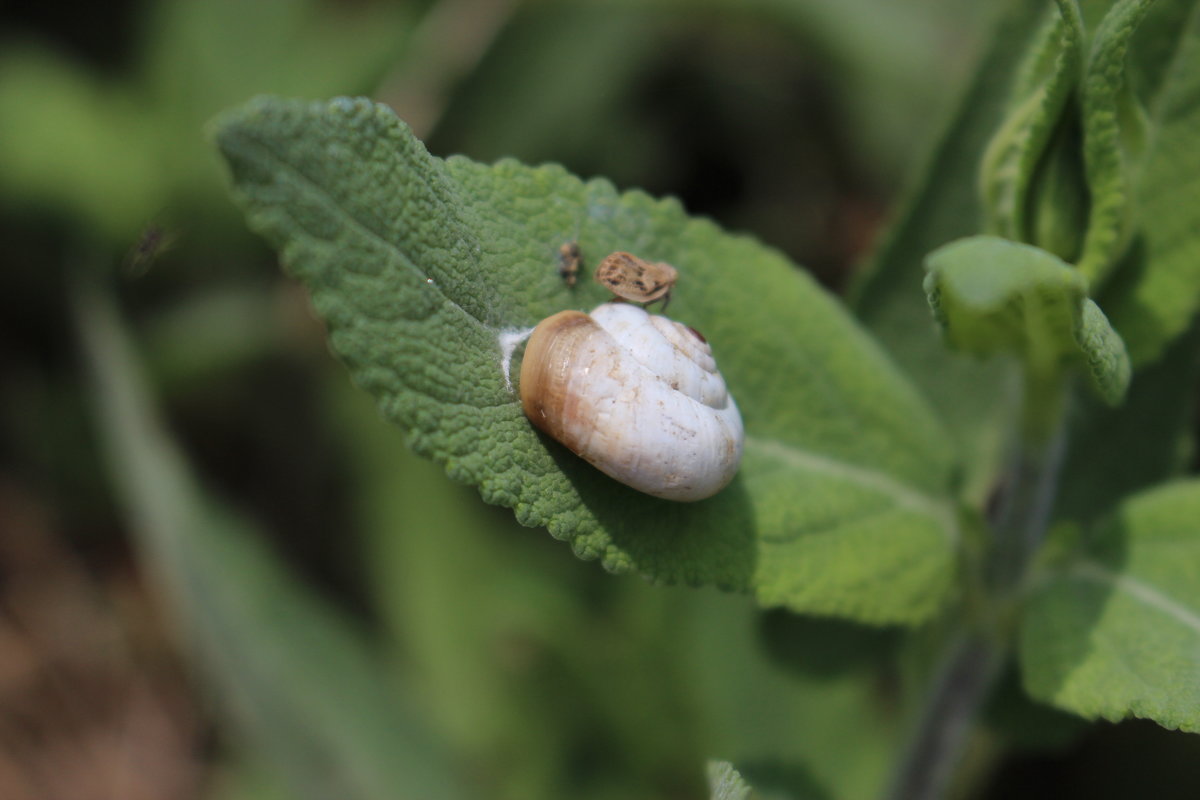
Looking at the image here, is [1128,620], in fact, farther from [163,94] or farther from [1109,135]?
[163,94]

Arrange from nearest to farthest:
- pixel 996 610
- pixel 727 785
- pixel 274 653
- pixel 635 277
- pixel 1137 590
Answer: pixel 727 785, pixel 635 277, pixel 1137 590, pixel 996 610, pixel 274 653

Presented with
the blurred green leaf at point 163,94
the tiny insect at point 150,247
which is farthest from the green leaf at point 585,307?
the blurred green leaf at point 163,94

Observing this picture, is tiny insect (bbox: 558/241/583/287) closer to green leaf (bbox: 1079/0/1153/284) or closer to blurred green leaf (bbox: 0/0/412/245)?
green leaf (bbox: 1079/0/1153/284)

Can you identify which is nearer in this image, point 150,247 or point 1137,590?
point 1137,590

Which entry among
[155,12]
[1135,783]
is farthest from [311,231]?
[155,12]

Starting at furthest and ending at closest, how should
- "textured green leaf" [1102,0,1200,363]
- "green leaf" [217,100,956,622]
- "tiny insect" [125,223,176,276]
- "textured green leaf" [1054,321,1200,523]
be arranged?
"textured green leaf" [1054,321,1200,523] < "tiny insect" [125,223,176,276] < "textured green leaf" [1102,0,1200,363] < "green leaf" [217,100,956,622]

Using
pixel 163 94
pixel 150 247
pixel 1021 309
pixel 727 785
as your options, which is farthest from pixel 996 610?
pixel 163 94

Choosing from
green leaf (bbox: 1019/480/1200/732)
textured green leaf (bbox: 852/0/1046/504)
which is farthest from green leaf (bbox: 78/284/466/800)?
green leaf (bbox: 1019/480/1200/732)

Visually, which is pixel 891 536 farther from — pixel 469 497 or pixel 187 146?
pixel 187 146
